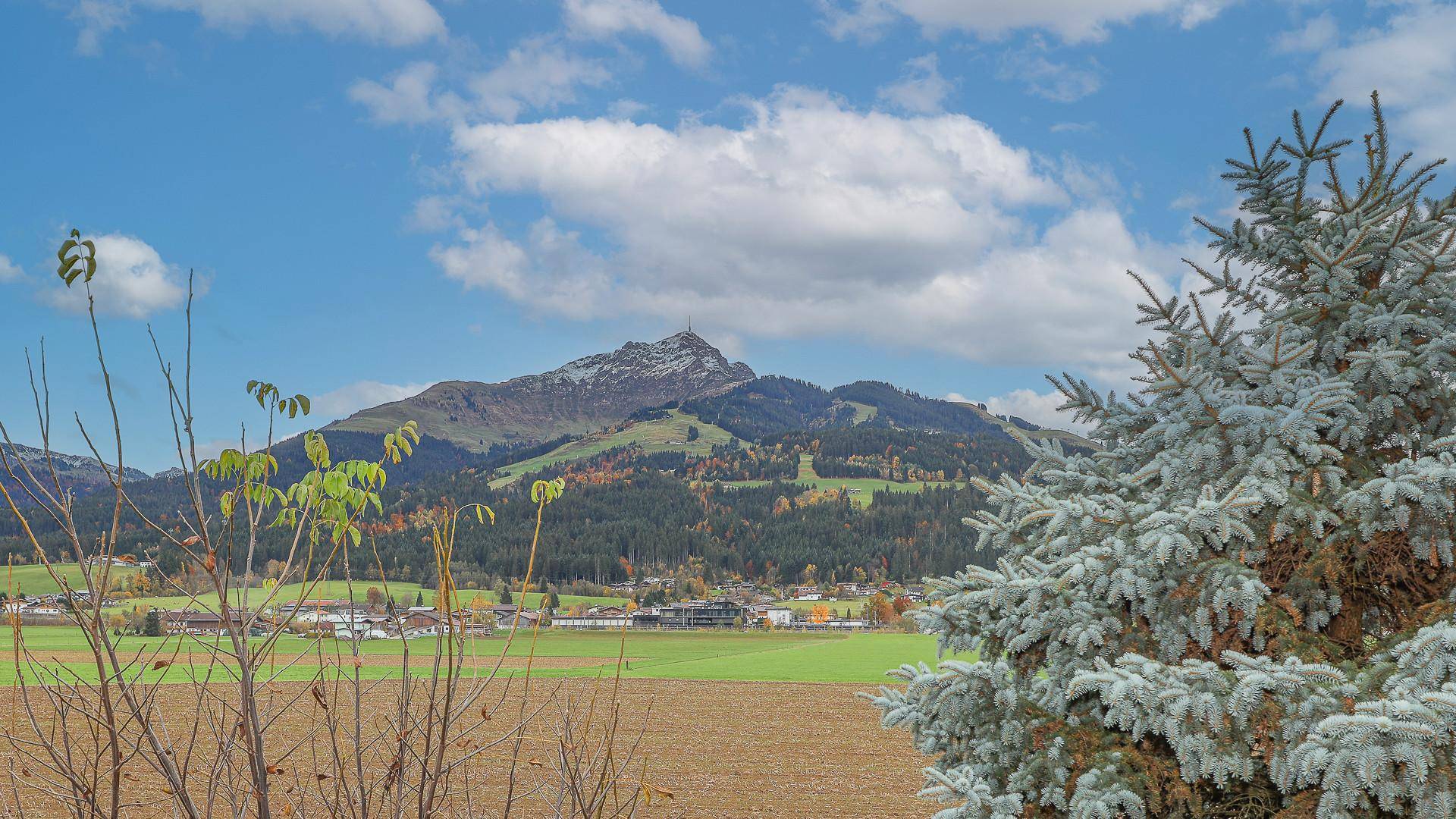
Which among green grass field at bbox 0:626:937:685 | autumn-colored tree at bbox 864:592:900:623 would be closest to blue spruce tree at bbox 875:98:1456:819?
green grass field at bbox 0:626:937:685

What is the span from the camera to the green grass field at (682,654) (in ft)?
144

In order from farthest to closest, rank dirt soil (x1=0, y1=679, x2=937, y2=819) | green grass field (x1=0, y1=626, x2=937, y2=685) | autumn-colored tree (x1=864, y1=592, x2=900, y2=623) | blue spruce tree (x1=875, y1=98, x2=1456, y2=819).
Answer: autumn-colored tree (x1=864, y1=592, x2=900, y2=623), green grass field (x1=0, y1=626, x2=937, y2=685), dirt soil (x1=0, y1=679, x2=937, y2=819), blue spruce tree (x1=875, y1=98, x2=1456, y2=819)

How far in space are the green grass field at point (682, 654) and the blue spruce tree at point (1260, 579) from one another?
26.2 metres

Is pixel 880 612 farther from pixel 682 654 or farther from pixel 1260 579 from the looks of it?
pixel 1260 579

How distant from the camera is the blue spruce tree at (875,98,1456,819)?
393 cm

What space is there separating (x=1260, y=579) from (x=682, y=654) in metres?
61.8

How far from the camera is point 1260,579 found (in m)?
4.47

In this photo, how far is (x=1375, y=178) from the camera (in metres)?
5.20

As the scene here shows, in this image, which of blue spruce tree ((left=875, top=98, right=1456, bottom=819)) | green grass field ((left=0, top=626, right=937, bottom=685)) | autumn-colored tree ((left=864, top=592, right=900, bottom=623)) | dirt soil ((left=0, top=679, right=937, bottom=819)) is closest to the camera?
blue spruce tree ((left=875, top=98, right=1456, bottom=819))

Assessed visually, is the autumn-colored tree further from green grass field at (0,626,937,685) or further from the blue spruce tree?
the blue spruce tree

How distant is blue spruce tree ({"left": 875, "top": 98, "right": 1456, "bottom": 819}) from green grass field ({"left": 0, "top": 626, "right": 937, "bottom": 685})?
2617 centimetres

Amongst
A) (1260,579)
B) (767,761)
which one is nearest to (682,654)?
(767,761)

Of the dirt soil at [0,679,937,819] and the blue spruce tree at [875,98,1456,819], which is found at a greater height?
the blue spruce tree at [875,98,1456,819]

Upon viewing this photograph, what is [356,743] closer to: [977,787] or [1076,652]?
[977,787]
